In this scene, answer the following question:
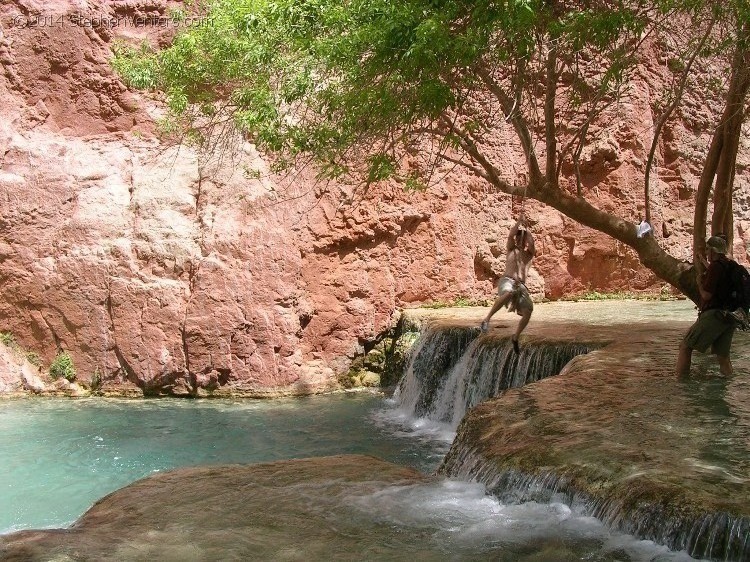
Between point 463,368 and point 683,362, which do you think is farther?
point 463,368

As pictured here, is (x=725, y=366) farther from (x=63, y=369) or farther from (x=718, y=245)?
(x=63, y=369)

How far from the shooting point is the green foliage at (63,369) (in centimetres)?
1302

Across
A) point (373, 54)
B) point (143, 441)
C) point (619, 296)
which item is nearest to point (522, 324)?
point (373, 54)

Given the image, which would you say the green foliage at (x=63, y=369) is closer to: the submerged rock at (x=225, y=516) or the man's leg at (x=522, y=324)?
the submerged rock at (x=225, y=516)

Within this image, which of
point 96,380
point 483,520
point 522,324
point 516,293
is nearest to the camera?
point 483,520

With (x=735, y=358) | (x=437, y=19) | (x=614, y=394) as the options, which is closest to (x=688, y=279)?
(x=735, y=358)

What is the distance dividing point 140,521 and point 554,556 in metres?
2.65

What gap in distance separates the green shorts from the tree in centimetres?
280

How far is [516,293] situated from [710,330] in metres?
2.41

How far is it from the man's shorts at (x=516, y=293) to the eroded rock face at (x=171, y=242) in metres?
4.99

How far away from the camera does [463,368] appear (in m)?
11.0

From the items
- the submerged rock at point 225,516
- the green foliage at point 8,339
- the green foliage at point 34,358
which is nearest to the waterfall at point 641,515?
the submerged rock at point 225,516

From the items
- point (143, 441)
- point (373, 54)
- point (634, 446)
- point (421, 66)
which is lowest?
point (143, 441)

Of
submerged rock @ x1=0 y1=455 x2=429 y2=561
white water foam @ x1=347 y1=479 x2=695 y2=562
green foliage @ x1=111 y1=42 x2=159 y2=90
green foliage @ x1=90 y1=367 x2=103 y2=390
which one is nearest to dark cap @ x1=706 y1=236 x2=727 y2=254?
white water foam @ x1=347 y1=479 x2=695 y2=562
